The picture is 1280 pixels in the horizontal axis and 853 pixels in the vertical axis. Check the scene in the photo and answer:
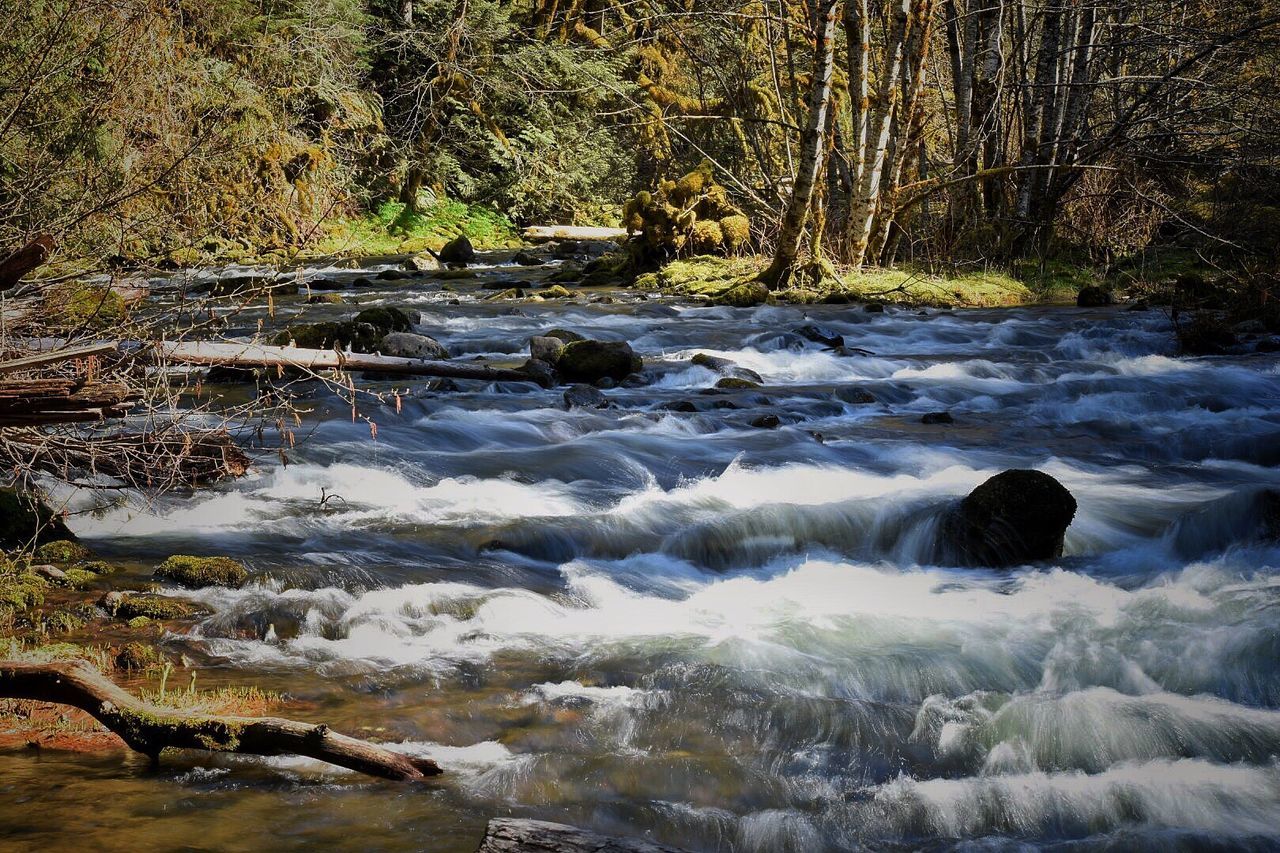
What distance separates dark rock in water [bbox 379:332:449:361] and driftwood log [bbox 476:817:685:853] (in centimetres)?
816

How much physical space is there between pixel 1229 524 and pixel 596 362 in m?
6.19

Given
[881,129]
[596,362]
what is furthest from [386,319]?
[881,129]

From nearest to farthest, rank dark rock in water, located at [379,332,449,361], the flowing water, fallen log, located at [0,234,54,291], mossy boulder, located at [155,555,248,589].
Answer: the flowing water, fallen log, located at [0,234,54,291], mossy boulder, located at [155,555,248,589], dark rock in water, located at [379,332,449,361]

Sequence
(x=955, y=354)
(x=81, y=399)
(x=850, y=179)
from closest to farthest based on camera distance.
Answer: (x=81, y=399), (x=955, y=354), (x=850, y=179)

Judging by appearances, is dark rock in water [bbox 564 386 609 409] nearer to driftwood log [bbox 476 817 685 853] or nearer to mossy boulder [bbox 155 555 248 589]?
mossy boulder [bbox 155 555 248 589]

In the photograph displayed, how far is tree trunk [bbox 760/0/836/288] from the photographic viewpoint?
12875 mm

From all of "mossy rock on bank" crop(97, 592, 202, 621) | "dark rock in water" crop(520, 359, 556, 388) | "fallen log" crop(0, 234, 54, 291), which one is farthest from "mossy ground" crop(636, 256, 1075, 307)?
"fallen log" crop(0, 234, 54, 291)

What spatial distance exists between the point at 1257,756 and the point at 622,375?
757cm

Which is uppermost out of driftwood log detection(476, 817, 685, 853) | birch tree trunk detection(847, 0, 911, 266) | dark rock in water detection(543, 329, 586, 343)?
birch tree trunk detection(847, 0, 911, 266)

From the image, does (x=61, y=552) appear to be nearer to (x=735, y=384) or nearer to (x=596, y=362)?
(x=596, y=362)

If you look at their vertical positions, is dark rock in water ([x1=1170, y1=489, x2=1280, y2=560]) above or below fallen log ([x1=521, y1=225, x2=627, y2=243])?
below

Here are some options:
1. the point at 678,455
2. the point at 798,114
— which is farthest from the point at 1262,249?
the point at 678,455

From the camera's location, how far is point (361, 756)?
311cm

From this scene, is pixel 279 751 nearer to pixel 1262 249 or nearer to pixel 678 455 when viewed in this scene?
pixel 678 455
